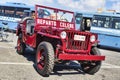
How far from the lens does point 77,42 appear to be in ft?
29.4

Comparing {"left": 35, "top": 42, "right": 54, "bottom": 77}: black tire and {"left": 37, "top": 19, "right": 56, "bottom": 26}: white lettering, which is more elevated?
{"left": 37, "top": 19, "right": 56, "bottom": 26}: white lettering

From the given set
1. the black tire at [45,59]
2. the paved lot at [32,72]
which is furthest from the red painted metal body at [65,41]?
the paved lot at [32,72]

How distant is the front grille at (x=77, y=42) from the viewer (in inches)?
345

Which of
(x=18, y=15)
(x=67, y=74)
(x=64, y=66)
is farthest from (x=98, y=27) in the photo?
(x=67, y=74)

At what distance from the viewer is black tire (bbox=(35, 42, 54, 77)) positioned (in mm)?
8227

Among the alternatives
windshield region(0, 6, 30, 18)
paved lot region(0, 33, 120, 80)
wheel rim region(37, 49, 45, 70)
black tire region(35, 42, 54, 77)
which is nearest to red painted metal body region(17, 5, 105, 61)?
black tire region(35, 42, 54, 77)

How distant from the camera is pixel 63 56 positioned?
26.9 feet

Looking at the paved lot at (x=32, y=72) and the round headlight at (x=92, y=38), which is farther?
the round headlight at (x=92, y=38)

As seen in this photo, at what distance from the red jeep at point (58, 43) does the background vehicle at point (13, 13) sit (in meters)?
14.7

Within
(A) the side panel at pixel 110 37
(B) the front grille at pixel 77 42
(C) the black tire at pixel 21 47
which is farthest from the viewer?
(A) the side panel at pixel 110 37

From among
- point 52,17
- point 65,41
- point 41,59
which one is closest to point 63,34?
point 65,41

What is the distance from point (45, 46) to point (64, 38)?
0.62 meters

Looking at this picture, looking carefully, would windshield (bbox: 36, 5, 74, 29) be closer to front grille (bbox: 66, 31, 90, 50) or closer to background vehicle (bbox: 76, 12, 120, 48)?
front grille (bbox: 66, 31, 90, 50)

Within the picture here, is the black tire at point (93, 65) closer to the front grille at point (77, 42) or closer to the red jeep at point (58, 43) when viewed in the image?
the red jeep at point (58, 43)
